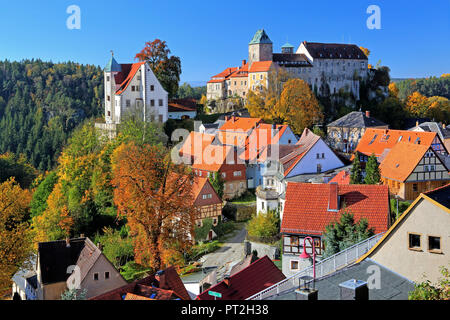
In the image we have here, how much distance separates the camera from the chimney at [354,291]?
1098cm

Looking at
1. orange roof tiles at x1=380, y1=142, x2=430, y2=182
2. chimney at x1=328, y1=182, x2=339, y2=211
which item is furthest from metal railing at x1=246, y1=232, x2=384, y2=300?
orange roof tiles at x1=380, y1=142, x2=430, y2=182

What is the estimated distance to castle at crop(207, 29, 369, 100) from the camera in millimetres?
69188

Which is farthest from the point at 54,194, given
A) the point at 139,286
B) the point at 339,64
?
the point at 339,64

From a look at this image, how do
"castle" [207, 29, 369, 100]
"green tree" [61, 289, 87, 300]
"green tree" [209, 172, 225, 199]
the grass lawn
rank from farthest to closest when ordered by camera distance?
"castle" [207, 29, 369, 100] < the grass lawn < "green tree" [209, 172, 225, 199] < "green tree" [61, 289, 87, 300]

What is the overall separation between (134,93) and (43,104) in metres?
75.3

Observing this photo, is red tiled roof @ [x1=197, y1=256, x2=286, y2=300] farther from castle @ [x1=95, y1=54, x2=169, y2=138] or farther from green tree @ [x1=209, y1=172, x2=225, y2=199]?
castle @ [x1=95, y1=54, x2=169, y2=138]

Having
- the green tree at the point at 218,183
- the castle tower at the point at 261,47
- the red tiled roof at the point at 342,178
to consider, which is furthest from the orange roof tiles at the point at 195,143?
the castle tower at the point at 261,47

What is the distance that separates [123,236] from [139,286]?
1796cm

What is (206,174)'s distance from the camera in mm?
41500

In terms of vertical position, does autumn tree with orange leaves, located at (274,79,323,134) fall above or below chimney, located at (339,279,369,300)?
above

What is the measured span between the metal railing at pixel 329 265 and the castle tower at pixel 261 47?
186 ft

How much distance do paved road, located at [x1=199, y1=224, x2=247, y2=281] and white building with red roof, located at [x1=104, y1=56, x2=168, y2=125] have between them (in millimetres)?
22838

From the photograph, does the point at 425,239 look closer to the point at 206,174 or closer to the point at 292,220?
the point at 292,220
